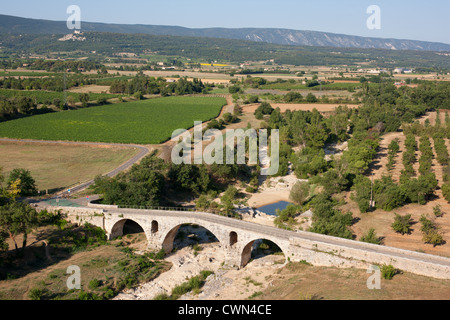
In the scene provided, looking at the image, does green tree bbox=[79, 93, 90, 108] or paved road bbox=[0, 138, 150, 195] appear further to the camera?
green tree bbox=[79, 93, 90, 108]

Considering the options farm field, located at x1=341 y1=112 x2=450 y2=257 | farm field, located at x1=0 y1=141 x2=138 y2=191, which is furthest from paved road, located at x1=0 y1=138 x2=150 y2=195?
farm field, located at x1=341 y1=112 x2=450 y2=257

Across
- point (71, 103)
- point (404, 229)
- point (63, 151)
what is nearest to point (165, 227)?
point (404, 229)

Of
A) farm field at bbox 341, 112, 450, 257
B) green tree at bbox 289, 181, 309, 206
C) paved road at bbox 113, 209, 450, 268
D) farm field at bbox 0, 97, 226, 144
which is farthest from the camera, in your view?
farm field at bbox 0, 97, 226, 144

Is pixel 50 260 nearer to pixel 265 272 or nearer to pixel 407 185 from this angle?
pixel 265 272

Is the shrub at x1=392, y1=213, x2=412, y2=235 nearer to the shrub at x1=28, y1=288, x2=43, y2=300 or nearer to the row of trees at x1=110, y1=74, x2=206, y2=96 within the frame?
the shrub at x1=28, y1=288, x2=43, y2=300

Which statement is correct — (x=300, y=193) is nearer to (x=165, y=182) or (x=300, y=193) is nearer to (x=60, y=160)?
(x=165, y=182)

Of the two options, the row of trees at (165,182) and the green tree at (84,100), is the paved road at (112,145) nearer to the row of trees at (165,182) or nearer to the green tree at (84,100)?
the row of trees at (165,182)

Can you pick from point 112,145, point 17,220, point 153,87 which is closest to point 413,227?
point 17,220
